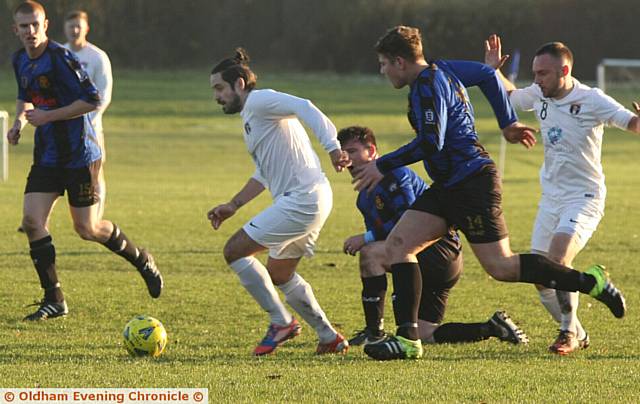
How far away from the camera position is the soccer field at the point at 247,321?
6.84 meters

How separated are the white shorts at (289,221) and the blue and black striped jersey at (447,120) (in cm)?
92

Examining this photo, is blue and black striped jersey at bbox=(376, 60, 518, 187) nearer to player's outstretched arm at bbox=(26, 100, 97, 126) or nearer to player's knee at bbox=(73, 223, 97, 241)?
player's outstretched arm at bbox=(26, 100, 97, 126)

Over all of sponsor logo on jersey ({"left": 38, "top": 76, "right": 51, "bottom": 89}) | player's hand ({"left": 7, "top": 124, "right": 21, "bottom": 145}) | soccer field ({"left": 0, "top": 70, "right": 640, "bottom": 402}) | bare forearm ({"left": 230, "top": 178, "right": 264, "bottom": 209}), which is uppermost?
sponsor logo on jersey ({"left": 38, "top": 76, "right": 51, "bottom": 89})

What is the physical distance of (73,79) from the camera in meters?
9.74

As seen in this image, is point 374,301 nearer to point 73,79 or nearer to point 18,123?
point 73,79

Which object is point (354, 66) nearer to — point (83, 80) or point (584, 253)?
point (584, 253)

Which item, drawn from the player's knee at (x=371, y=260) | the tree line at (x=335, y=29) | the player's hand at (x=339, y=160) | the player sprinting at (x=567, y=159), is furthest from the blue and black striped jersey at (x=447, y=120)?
the tree line at (x=335, y=29)

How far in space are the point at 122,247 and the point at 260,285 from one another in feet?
7.84

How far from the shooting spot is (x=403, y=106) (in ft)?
159

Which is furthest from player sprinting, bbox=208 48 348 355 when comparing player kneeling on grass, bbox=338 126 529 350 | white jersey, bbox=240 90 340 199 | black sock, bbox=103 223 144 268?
black sock, bbox=103 223 144 268

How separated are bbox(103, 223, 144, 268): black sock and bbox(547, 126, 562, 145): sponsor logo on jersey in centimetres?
371

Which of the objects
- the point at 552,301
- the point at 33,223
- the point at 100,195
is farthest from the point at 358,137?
the point at 100,195

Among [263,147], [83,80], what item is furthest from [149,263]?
[263,147]

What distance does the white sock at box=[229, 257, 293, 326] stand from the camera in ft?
27.3
